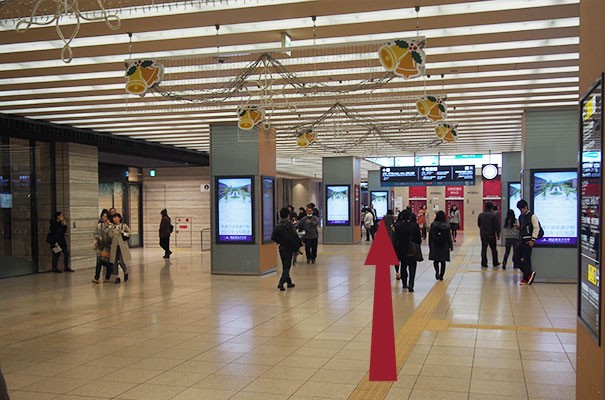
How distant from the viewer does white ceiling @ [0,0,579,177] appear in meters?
6.43

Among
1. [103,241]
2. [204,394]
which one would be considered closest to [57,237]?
[103,241]

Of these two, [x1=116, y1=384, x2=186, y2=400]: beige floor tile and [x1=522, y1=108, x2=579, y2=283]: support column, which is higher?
[x1=522, y1=108, x2=579, y2=283]: support column

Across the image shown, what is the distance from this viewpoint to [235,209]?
1294 cm

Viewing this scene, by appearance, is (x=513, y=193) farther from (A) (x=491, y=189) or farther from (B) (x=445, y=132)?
(A) (x=491, y=189)

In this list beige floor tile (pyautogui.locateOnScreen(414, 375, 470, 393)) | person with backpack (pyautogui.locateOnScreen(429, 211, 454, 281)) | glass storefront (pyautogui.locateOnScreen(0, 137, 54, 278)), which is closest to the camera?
beige floor tile (pyautogui.locateOnScreen(414, 375, 470, 393))

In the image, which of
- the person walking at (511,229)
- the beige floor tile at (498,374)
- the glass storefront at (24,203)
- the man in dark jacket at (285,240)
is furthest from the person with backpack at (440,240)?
the glass storefront at (24,203)

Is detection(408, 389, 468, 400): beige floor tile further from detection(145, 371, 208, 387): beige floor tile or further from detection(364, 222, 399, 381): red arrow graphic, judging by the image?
detection(145, 371, 208, 387): beige floor tile

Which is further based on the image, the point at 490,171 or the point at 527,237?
the point at 490,171

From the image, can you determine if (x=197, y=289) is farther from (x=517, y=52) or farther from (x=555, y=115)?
(x=555, y=115)

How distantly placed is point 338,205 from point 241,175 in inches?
375

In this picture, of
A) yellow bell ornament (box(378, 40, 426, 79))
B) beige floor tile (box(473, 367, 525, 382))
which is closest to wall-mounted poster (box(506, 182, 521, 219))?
yellow bell ornament (box(378, 40, 426, 79))

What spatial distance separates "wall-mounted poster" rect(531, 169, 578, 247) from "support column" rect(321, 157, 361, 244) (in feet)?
35.4

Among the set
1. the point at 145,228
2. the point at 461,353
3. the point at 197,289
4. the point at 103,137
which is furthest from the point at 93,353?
the point at 145,228

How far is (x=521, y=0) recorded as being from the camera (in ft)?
20.3
